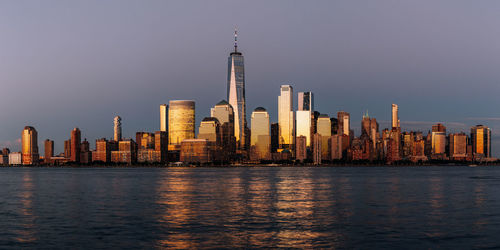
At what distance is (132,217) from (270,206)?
22.7 m

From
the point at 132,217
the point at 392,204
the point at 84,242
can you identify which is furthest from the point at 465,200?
the point at 84,242

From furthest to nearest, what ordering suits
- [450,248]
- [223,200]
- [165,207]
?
1. [223,200]
2. [165,207]
3. [450,248]

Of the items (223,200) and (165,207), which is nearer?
(165,207)

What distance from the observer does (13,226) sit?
201ft

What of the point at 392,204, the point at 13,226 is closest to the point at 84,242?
the point at 13,226

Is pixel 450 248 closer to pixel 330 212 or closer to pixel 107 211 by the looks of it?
pixel 330 212

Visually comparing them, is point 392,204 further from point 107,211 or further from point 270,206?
point 107,211

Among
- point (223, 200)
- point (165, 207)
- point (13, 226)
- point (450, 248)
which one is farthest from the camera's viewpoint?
point (223, 200)

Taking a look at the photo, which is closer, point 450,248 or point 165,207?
point 450,248

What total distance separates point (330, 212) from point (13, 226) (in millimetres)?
40835

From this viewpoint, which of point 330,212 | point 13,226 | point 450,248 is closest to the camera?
point 450,248

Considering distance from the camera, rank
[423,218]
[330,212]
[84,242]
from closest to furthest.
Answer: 1. [84,242]
2. [423,218]
3. [330,212]

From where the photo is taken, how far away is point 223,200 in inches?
3716

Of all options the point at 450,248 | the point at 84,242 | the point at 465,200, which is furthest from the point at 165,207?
the point at 465,200
